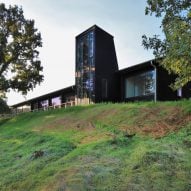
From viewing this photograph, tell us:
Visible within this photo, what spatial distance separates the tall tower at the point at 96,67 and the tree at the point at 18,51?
4123 mm

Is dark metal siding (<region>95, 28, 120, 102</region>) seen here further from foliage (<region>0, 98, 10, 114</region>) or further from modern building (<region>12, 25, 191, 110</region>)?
foliage (<region>0, 98, 10, 114</region>)

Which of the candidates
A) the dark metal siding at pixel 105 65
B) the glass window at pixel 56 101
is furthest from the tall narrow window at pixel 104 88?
the glass window at pixel 56 101

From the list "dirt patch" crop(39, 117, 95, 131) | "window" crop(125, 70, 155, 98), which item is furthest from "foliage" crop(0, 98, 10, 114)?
"dirt patch" crop(39, 117, 95, 131)

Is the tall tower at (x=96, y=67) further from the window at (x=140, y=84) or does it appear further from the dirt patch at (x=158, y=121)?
the dirt patch at (x=158, y=121)

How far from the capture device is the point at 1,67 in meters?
35.9

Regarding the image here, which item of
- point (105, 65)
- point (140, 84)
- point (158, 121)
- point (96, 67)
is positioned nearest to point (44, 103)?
point (105, 65)

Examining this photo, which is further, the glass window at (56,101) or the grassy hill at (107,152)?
the glass window at (56,101)

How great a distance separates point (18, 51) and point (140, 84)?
35.2 ft

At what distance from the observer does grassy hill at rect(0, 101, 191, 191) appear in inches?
382

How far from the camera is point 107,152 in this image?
12.0 m

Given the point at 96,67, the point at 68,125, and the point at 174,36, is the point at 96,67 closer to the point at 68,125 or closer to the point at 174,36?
the point at 68,125

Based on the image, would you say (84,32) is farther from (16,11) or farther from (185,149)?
(185,149)

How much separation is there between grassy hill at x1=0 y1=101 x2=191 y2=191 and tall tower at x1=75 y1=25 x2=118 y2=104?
11.8 meters

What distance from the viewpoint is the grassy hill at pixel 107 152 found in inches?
382
